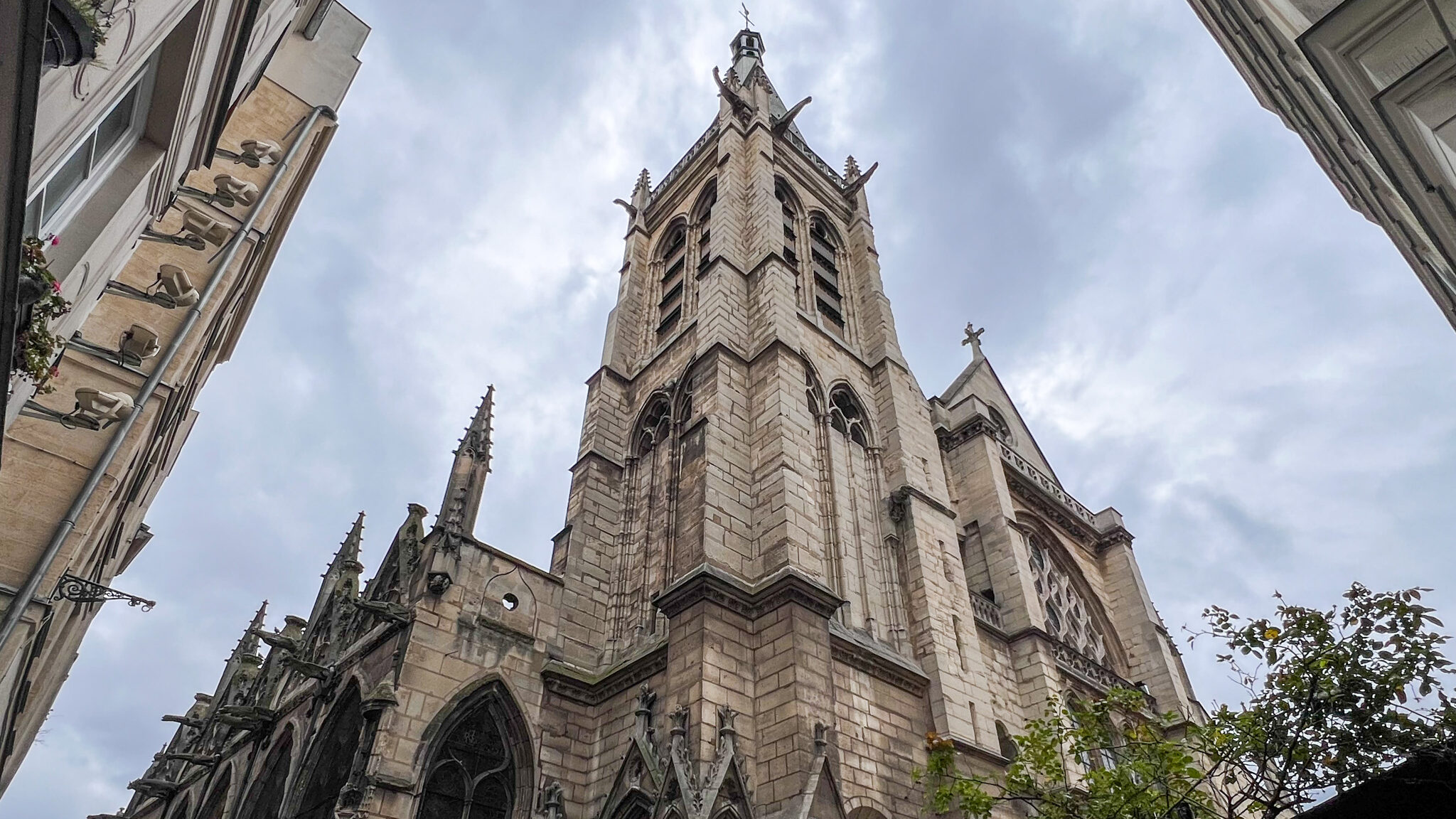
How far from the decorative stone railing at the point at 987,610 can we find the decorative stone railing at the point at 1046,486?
17.6 ft

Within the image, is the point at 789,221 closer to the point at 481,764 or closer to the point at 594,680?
the point at 594,680

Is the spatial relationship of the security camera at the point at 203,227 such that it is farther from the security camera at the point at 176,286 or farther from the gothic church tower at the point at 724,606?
the gothic church tower at the point at 724,606

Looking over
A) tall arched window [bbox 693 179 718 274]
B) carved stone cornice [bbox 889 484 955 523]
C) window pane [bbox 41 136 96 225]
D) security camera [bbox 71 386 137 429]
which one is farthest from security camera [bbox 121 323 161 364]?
tall arched window [bbox 693 179 718 274]

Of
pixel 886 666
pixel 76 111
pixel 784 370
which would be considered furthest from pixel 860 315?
pixel 76 111

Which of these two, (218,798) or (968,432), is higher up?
(968,432)

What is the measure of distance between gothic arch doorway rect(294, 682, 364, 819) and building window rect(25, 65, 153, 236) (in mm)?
8176

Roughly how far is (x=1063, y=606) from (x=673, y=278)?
41.4 feet

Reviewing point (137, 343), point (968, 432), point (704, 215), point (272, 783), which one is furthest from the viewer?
point (704, 215)

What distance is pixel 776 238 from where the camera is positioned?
18.1m

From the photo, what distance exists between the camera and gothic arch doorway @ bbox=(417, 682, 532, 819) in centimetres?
1084

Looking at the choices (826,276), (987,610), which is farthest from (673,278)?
(987,610)

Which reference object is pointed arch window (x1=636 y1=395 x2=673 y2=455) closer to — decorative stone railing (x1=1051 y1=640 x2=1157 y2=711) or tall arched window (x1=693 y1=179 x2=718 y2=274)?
tall arched window (x1=693 y1=179 x2=718 y2=274)

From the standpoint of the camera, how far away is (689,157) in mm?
23500

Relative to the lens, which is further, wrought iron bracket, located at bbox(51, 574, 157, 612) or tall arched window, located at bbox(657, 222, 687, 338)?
tall arched window, located at bbox(657, 222, 687, 338)
